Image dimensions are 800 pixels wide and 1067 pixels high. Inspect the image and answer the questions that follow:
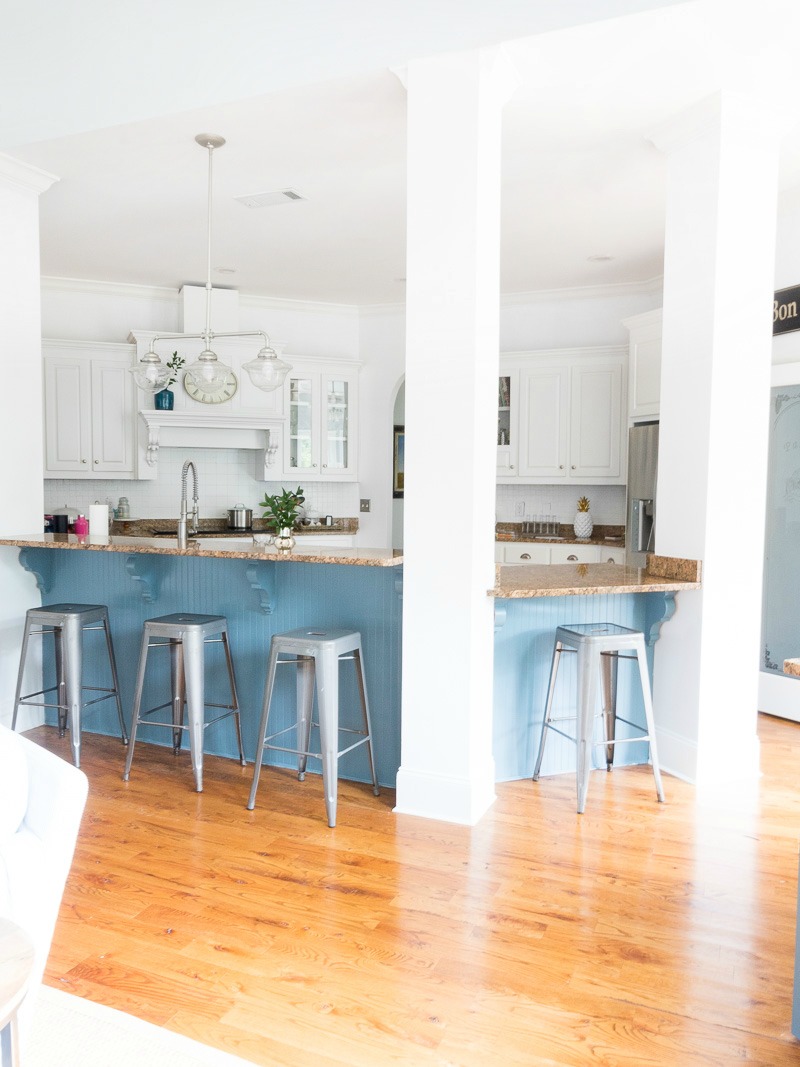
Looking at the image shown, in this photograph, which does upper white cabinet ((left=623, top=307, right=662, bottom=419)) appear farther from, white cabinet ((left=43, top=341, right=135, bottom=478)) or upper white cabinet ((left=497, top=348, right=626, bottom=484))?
white cabinet ((left=43, top=341, right=135, bottom=478))

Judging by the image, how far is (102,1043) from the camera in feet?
6.09

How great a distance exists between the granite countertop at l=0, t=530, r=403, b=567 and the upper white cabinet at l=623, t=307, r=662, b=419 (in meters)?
2.86

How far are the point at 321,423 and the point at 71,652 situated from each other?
3.81 meters

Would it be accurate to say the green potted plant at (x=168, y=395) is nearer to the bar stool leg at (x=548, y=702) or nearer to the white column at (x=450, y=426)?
the white column at (x=450, y=426)

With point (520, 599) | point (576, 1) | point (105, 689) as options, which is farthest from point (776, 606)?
point (105, 689)

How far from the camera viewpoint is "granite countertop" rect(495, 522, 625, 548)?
636 cm

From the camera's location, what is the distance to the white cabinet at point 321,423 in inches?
273

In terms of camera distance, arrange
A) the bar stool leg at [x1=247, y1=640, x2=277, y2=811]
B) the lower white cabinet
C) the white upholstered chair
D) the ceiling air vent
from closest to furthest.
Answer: the white upholstered chair → the bar stool leg at [x1=247, y1=640, x2=277, y2=811] → the ceiling air vent → the lower white cabinet

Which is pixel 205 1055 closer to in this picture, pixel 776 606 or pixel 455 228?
pixel 455 228

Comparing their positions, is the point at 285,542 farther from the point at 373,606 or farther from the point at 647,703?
the point at 647,703

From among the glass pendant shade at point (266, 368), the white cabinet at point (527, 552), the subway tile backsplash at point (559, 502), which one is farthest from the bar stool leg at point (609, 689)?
the subway tile backsplash at point (559, 502)

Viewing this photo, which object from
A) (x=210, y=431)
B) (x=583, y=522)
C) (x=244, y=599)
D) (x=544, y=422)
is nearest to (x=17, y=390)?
(x=244, y=599)

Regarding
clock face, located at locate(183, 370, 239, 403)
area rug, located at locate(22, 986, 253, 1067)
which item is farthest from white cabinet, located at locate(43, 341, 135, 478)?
area rug, located at locate(22, 986, 253, 1067)

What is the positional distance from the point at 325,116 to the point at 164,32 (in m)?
0.78
